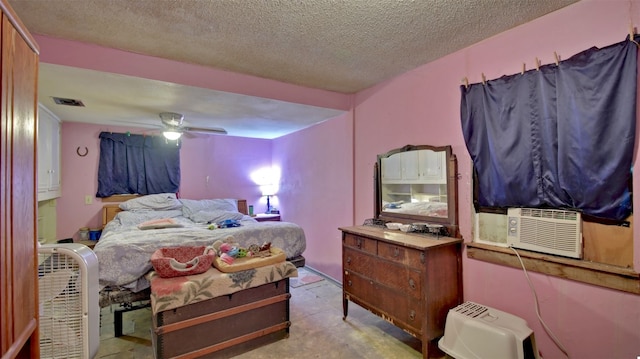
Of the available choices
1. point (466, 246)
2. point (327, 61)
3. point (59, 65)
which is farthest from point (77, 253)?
point (466, 246)

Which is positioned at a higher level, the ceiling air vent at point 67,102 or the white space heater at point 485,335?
the ceiling air vent at point 67,102

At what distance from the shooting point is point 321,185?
13.5ft

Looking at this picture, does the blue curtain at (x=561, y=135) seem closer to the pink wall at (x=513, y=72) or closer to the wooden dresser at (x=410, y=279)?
the pink wall at (x=513, y=72)

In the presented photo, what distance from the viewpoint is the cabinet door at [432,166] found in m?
2.43

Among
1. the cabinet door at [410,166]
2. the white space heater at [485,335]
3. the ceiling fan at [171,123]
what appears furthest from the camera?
the ceiling fan at [171,123]

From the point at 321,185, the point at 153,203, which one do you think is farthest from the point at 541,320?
the point at 153,203

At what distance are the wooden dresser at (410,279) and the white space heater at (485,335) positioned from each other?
13cm

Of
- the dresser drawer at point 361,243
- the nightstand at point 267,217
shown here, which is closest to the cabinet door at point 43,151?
the nightstand at point 267,217

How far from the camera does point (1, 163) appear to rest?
806 millimetres

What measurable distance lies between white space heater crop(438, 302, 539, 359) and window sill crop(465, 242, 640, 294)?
0.35m

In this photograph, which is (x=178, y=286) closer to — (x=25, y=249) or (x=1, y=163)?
(x=25, y=249)

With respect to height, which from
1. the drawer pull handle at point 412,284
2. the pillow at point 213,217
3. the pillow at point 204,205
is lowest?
the drawer pull handle at point 412,284

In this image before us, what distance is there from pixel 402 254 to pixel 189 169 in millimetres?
3859

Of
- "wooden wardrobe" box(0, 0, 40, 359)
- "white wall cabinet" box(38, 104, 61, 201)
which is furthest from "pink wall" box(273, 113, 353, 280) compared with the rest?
"white wall cabinet" box(38, 104, 61, 201)
